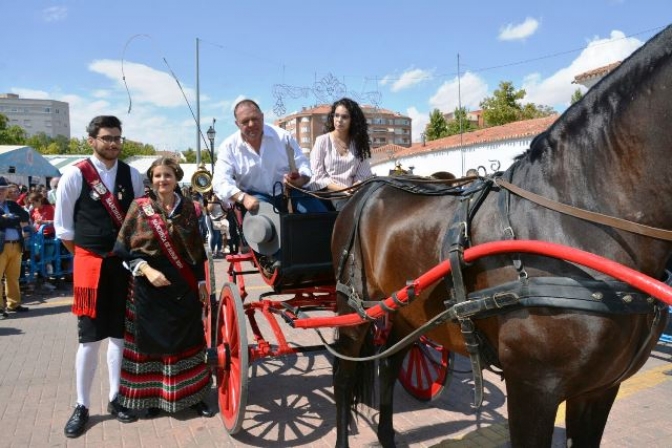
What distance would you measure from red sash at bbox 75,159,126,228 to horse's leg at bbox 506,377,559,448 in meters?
2.84

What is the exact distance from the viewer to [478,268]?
6.59 feet

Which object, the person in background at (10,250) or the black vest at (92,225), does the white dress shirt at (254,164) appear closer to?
the black vest at (92,225)

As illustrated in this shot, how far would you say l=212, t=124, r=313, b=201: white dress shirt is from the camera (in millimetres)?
3615

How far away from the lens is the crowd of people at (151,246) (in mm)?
3514

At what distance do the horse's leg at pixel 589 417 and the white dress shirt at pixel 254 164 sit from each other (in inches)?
91.2

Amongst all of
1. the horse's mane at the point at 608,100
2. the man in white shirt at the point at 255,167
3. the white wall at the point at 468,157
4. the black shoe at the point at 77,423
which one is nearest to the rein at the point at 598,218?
the horse's mane at the point at 608,100

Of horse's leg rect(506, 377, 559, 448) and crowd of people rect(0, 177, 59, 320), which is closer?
horse's leg rect(506, 377, 559, 448)

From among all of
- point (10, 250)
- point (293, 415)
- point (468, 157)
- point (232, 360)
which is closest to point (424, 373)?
point (293, 415)

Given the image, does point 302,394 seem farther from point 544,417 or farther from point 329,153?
point 544,417

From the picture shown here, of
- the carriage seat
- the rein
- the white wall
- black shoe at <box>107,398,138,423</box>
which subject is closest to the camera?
the rein

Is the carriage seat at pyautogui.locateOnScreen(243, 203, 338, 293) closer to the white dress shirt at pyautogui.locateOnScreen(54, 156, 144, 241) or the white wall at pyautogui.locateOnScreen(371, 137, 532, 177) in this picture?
the white dress shirt at pyautogui.locateOnScreen(54, 156, 144, 241)

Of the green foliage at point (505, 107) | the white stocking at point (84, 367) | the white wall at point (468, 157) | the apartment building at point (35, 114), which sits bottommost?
the white stocking at point (84, 367)

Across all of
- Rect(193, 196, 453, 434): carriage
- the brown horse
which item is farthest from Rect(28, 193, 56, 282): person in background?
the brown horse

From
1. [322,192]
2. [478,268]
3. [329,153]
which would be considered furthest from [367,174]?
[478,268]
